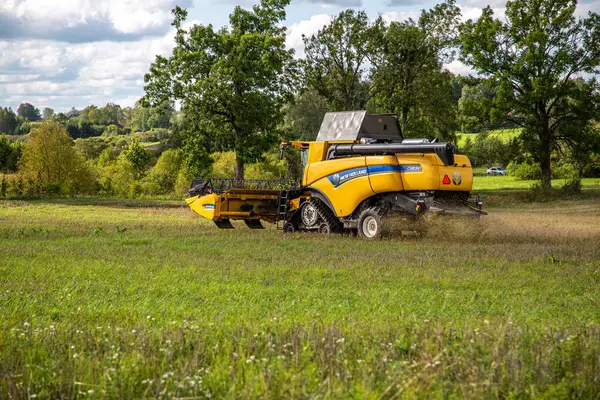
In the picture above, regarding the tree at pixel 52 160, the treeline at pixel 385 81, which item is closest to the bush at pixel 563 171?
the treeline at pixel 385 81

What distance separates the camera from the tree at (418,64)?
46344mm

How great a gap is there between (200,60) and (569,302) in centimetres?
3615

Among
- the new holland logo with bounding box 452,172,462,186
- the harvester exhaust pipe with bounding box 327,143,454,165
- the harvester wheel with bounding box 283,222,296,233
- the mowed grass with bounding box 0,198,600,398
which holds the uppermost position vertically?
the harvester exhaust pipe with bounding box 327,143,454,165

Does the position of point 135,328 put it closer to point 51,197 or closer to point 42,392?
point 42,392

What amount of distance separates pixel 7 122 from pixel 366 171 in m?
177

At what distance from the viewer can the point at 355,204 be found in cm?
1841

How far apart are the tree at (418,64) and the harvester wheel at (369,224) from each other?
2947cm

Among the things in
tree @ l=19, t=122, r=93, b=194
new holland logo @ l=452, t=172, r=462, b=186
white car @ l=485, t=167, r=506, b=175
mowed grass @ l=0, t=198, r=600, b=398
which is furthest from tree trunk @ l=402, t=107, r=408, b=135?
white car @ l=485, t=167, r=506, b=175

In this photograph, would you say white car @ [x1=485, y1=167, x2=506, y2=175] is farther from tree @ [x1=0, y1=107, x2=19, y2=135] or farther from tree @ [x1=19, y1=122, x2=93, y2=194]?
tree @ [x1=0, y1=107, x2=19, y2=135]

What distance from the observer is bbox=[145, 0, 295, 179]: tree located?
41000 millimetres

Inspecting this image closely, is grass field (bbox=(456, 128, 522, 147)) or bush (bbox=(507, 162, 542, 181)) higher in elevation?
grass field (bbox=(456, 128, 522, 147))

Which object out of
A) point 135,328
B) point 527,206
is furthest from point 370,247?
point 527,206

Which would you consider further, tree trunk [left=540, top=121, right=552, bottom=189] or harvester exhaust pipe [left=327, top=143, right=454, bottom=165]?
tree trunk [left=540, top=121, right=552, bottom=189]

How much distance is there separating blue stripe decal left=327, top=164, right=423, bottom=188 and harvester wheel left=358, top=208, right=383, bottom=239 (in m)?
0.94
